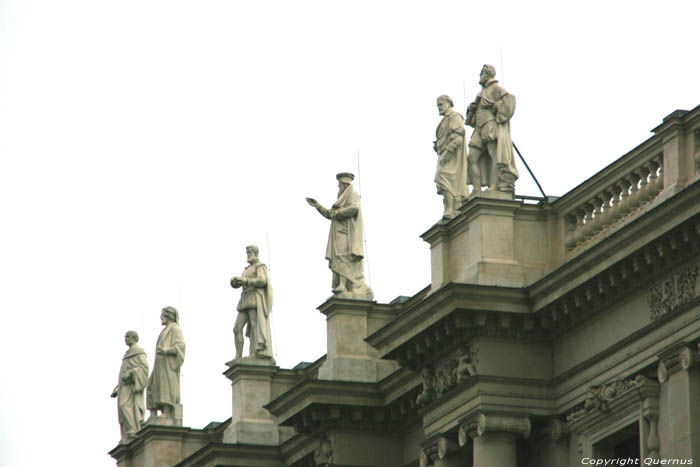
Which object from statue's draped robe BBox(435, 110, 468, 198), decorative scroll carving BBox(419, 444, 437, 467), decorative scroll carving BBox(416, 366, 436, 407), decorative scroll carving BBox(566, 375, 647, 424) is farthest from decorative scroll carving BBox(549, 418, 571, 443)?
statue's draped robe BBox(435, 110, 468, 198)

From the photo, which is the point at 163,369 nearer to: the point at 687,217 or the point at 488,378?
the point at 488,378

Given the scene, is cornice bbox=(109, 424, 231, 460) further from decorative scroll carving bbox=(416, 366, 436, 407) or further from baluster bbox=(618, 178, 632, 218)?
baluster bbox=(618, 178, 632, 218)

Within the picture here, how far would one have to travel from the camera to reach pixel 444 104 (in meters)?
42.7

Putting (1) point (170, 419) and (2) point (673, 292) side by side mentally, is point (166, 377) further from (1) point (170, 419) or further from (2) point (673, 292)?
(2) point (673, 292)

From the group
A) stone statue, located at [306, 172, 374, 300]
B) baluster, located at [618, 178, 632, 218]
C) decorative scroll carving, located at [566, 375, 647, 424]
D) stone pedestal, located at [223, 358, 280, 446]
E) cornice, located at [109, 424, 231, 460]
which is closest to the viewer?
decorative scroll carving, located at [566, 375, 647, 424]

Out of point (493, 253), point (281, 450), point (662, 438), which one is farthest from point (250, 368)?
point (662, 438)

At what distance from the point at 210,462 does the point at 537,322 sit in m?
11.5

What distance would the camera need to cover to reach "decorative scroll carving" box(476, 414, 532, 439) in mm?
39219

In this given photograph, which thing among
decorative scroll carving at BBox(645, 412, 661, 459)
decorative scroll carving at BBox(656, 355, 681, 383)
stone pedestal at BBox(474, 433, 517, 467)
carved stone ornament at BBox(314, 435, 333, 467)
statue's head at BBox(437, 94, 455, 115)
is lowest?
decorative scroll carving at BBox(645, 412, 661, 459)

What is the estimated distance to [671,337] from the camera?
1428 inches

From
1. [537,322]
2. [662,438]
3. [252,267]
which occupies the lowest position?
[662,438]

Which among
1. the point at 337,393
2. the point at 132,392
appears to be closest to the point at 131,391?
the point at 132,392

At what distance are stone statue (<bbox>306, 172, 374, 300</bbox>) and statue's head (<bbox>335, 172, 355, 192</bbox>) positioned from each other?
23 centimetres

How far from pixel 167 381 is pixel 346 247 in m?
8.48
